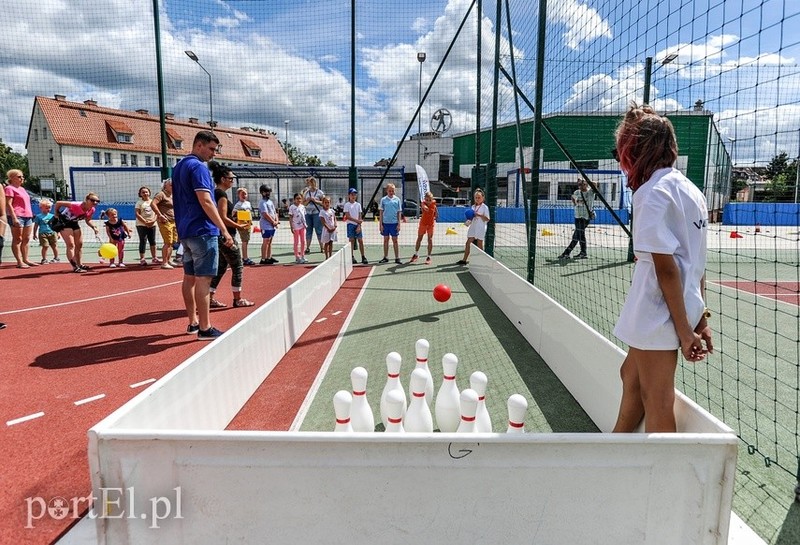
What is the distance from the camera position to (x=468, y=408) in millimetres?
2375

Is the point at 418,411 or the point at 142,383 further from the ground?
the point at 418,411

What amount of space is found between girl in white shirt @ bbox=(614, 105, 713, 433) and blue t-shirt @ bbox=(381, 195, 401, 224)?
7.62 m

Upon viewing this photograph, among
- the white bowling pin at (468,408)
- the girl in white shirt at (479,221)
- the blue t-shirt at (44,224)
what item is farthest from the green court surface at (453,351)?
the blue t-shirt at (44,224)

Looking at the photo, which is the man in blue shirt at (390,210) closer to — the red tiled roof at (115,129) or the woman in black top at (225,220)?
the woman in black top at (225,220)

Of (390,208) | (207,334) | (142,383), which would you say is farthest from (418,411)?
(390,208)

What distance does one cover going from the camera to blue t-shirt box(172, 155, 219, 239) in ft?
13.5

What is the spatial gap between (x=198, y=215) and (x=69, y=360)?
1604 millimetres

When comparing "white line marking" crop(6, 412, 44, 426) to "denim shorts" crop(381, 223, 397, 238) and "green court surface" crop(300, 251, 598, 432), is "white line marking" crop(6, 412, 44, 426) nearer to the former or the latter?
"green court surface" crop(300, 251, 598, 432)

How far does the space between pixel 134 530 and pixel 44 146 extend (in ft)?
139

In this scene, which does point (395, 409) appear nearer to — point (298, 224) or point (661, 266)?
point (661, 266)

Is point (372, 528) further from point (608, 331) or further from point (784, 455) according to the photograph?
point (608, 331)

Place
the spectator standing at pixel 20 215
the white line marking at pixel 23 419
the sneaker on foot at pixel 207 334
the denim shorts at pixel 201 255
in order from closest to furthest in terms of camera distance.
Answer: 1. the white line marking at pixel 23 419
2. the denim shorts at pixel 201 255
3. the sneaker on foot at pixel 207 334
4. the spectator standing at pixel 20 215

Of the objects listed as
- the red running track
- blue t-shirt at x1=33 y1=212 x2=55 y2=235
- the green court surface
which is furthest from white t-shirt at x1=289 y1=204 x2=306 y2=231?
blue t-shirt at x1=33 y1=212 x2=55 y2=235

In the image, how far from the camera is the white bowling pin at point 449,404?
271 centimetres
